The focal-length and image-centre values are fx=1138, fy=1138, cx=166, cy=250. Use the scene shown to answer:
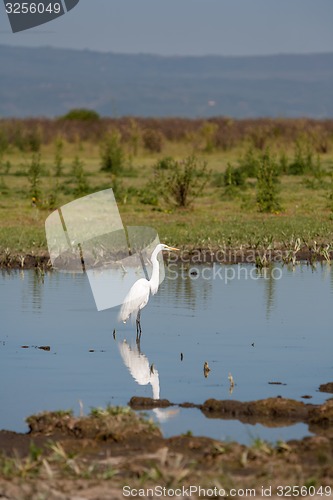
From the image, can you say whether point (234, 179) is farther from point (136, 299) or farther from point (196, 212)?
point (136, 299)

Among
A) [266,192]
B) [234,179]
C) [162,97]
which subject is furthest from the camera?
[162,97]

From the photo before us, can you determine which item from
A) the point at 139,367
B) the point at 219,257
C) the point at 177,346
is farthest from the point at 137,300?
the point at 219,257

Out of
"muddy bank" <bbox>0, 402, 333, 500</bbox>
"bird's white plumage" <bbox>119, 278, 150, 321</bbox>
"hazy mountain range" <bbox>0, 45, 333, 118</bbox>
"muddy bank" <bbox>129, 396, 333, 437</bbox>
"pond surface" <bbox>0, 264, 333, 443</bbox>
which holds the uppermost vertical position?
"hazy mountain range" <bbox>0, 45, 333, 118</bbox>

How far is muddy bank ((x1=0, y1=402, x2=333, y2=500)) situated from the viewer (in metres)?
5.99

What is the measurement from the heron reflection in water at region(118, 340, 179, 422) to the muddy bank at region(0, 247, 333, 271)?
5.17 meters

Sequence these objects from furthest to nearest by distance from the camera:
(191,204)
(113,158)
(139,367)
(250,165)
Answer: (113,158), (250,165), (191,204), (139,367)

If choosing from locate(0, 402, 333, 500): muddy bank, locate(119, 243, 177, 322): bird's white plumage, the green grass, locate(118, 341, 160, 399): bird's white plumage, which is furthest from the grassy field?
locate(0, 402, 333, 500): muddy bank

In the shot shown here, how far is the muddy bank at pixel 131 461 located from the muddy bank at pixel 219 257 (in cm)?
839

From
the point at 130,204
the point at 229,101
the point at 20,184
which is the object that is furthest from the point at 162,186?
the point at 229,101

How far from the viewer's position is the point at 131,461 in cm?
654

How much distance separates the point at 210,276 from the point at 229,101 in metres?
169

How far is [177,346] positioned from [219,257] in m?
6.07

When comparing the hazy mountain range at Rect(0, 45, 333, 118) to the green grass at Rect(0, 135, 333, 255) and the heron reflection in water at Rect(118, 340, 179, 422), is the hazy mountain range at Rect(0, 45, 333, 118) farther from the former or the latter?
the heron reflection in water at Rect(118, 340, 179, 422)

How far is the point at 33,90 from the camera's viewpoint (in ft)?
602
